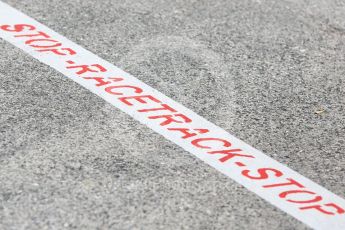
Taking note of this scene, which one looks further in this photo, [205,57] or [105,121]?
[205,57]

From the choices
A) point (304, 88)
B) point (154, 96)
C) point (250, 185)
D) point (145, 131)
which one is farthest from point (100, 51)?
point (250, 185)

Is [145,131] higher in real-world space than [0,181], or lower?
higher

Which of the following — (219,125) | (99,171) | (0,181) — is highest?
(219,125)

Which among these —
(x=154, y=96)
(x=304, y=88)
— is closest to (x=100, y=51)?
(x=154, y=96)

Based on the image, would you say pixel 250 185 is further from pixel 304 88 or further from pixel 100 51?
pixel 100 51

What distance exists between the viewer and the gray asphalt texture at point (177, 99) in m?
4.13

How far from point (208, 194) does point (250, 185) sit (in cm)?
28

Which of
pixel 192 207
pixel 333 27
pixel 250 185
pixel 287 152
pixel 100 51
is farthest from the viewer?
pixel 333 27

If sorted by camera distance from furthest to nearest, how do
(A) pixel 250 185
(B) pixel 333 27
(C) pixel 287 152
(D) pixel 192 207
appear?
1. (B) pixel 333 27
2. (C) pixel 287 152
3. (A) pixel 250 185
4. (D) pixel 192 207

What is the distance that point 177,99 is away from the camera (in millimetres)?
5254

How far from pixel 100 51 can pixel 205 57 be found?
767 millimetres

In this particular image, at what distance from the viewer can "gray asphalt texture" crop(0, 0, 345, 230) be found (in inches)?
163

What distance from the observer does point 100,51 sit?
578cm

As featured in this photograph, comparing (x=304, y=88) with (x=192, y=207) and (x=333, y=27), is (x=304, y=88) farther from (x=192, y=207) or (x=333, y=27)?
(x=192, y=207)
